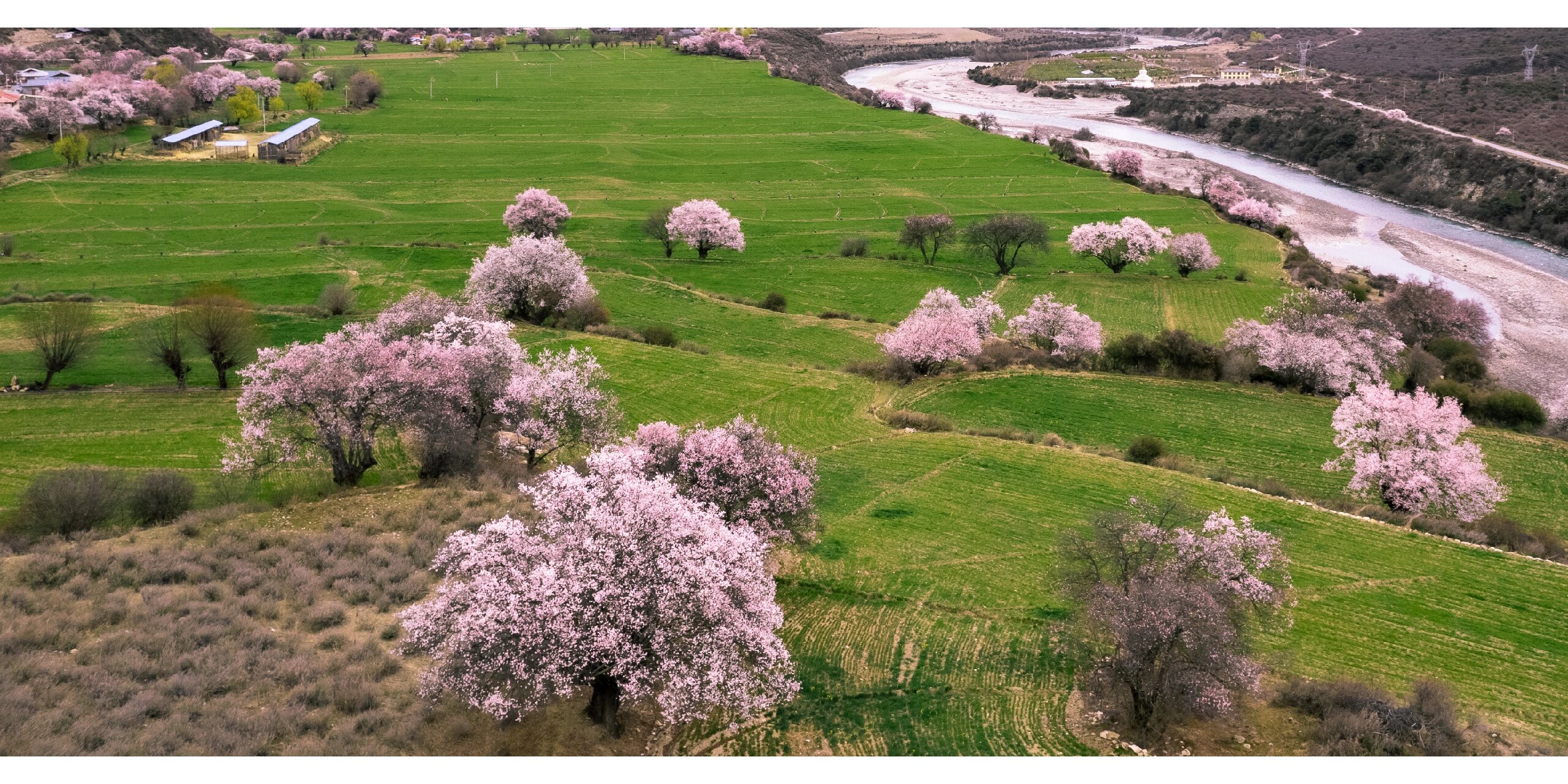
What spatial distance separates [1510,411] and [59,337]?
245 feet

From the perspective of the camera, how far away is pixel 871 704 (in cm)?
2705

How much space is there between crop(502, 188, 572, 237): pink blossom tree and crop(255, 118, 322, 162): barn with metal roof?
3528 centimetres

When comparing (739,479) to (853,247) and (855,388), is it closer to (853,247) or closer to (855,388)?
(855,388)

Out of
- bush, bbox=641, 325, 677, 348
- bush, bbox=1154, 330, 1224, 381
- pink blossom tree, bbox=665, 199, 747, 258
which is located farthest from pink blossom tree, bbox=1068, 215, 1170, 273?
bush, bbox=641, 325, 677, 348

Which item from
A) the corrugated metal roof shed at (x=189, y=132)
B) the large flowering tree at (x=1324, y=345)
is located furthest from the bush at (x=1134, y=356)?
the corrugated metal roof shed at (x=189, y=132)

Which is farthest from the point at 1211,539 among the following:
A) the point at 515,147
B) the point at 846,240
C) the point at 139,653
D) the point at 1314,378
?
the point at 515,147

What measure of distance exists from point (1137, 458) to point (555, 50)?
16129 centimetres

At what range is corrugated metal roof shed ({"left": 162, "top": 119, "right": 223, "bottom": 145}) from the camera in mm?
108312

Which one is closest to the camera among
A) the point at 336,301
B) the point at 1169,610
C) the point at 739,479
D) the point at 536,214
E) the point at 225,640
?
the point at 1169,610

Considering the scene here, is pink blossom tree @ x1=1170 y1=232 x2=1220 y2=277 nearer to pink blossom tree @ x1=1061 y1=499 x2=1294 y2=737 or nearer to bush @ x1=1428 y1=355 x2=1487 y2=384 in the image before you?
bush @ x1=1428 y1=355 x2=1487 y2=384

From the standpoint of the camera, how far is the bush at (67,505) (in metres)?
33.5

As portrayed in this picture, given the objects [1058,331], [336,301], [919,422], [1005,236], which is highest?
[1005,236]

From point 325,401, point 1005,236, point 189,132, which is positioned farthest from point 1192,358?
point 189,132

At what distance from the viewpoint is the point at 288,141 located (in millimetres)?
110750
